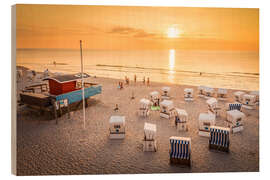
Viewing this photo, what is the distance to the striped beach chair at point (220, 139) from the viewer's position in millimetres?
7652

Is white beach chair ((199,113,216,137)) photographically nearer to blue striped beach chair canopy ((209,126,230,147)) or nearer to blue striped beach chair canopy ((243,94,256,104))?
blue striped beach chair canopy ((209,126,230,147))

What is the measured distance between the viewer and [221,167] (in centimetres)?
695

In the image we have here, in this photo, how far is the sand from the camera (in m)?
6.95

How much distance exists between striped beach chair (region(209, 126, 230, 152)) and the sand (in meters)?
0.27

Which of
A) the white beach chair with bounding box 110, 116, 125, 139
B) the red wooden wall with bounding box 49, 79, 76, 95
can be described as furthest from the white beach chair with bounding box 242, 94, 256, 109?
the red wooden wall with bounding box 49, 79, 76, 95

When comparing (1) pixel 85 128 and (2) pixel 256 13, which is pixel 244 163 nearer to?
(2) pixel 256 13

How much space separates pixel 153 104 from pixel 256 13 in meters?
7.80

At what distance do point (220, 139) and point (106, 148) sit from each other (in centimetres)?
479

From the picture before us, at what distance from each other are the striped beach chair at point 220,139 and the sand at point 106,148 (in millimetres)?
267

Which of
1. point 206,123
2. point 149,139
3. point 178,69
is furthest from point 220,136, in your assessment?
point 178,69

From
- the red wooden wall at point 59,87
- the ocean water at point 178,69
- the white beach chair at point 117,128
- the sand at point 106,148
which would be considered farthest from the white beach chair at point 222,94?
the red wooden wall at point 59,87

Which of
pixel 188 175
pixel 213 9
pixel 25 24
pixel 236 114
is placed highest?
pixel 213 9
